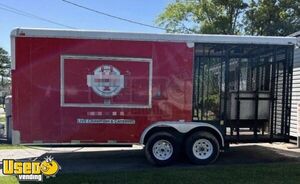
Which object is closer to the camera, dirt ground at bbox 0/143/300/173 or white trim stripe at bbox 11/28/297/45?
white trim stripe at bbox 11/28/297/45

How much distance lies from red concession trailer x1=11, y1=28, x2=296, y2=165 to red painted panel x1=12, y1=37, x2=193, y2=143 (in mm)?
22

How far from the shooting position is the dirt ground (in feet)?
28.6

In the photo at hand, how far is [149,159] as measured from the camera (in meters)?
8.62

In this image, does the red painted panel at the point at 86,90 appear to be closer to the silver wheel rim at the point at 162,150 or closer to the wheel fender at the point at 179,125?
the wheel fender at the point at 179,125

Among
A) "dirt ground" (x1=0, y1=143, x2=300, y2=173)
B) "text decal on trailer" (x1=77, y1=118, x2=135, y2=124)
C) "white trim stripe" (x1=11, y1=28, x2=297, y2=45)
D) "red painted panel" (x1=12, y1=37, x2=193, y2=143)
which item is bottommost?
"dirt ground" (x1=0, y1=143, x2=300, y2=173)

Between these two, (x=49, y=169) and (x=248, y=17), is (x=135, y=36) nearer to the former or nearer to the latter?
(x=49, y=169)

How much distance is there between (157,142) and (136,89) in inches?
51.0

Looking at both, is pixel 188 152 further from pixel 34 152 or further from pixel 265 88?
pixel 34 152

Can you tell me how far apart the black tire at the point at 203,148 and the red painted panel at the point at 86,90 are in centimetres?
48

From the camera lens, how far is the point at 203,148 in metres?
8.79

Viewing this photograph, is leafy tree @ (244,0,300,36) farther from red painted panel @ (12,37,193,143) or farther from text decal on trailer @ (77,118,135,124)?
text decal on trailer @ (77,118,135,124)

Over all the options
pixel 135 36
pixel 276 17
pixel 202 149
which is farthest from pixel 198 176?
pixel 276 17

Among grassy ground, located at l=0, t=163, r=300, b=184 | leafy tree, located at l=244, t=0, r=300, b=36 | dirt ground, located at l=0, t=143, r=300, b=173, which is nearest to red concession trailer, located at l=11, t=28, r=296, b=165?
dirt ground, located at l=0, t=143, r=300, b=173

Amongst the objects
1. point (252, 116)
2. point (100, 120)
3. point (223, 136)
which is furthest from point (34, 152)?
point (252, 116)
